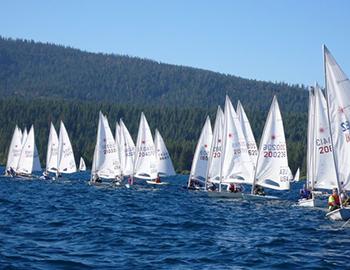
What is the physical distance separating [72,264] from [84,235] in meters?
5.91

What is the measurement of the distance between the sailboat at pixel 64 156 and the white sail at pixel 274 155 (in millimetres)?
33767

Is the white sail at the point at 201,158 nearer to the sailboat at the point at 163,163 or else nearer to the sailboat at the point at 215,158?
the sailboat at the point at 215,158

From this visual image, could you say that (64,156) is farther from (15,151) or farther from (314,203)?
(314,203)

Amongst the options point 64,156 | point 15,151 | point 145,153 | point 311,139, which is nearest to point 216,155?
point 311,139

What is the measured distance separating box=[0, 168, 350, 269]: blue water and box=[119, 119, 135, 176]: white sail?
98.0 ft

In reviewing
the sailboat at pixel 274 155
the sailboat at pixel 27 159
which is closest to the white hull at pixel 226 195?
the sailboat at pixel 274 155

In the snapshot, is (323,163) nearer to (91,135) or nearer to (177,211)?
(177,211)

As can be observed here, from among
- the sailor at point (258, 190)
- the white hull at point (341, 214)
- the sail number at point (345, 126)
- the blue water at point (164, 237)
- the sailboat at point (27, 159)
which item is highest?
the sail number at point (345, 126)

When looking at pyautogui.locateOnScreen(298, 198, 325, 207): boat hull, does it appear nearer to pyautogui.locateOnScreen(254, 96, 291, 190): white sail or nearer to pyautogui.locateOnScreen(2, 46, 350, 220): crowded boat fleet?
pyautogui.locateOnScreen(2, 46, 350, 220): crowded boat fleet

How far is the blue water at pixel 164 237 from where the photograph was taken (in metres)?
20.4

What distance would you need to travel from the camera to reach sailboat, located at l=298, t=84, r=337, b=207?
39594 mm

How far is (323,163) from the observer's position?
1559 inches

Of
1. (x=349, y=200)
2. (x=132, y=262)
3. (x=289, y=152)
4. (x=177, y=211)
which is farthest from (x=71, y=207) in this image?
(x=289, y=152)

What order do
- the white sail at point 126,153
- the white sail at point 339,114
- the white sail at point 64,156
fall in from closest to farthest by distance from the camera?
1. the white sail at point 339,114
2. the white sail at point 126,153
3. the white sail at point 64,156
